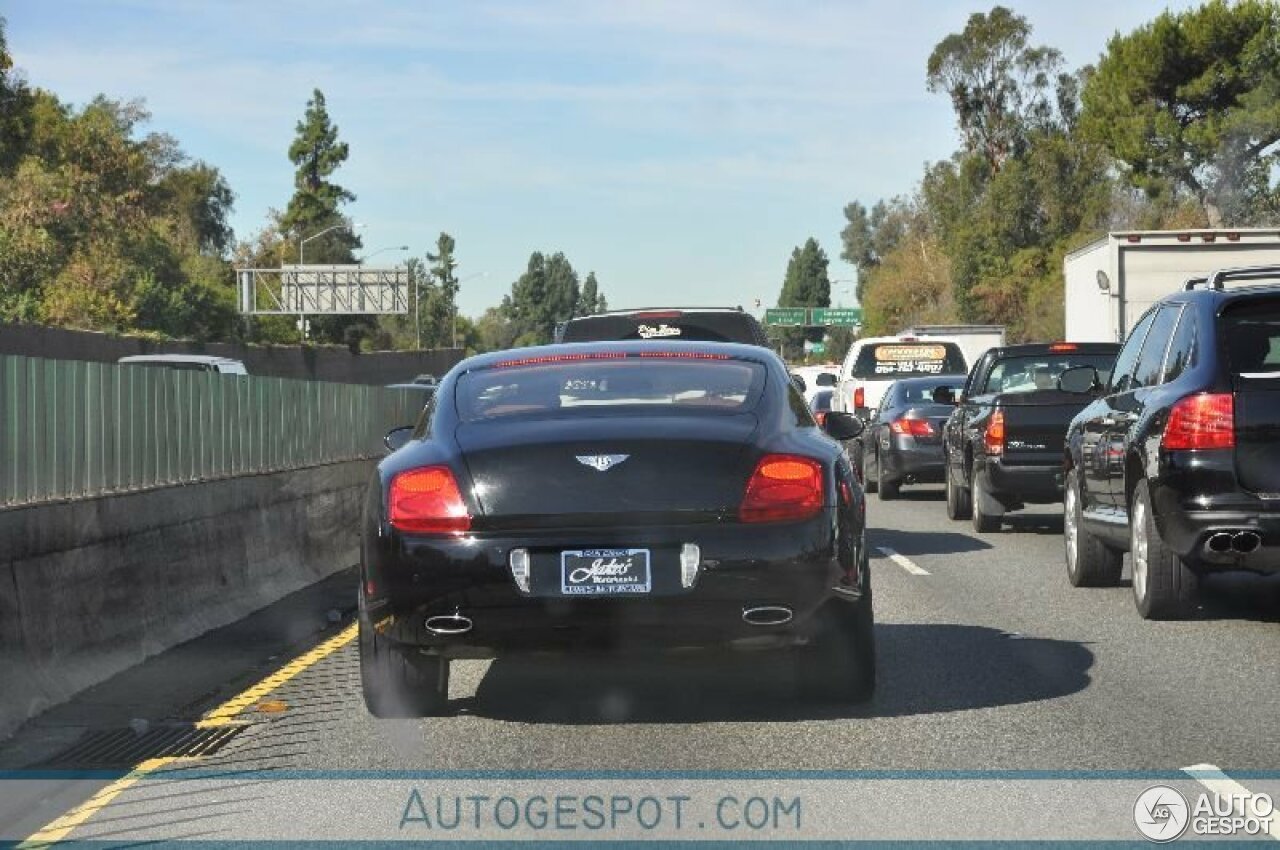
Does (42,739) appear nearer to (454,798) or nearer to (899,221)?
(454,798)

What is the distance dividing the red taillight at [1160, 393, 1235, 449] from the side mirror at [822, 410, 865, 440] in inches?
68.4

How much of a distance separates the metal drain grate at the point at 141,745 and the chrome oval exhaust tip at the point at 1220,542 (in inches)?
204

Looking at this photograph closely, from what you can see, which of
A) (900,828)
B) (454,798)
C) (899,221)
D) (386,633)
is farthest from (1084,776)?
(899,221)

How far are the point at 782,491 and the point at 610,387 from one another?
1.18m

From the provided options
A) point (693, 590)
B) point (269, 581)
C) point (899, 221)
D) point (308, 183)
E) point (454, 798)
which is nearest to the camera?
point (454, 798)

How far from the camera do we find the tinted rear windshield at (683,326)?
18.3 meters

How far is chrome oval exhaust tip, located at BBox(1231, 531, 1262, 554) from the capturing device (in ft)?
36.1

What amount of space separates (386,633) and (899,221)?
563 ft

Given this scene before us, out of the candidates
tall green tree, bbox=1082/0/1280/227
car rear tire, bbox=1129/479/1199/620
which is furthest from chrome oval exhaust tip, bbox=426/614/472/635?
tall green tree, bbox=1082/0/1280/227

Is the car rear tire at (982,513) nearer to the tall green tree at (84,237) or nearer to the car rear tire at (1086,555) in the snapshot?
the car rear tire at (1086,555)

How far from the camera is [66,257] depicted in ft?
236

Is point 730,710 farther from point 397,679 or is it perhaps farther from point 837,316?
point 837,316

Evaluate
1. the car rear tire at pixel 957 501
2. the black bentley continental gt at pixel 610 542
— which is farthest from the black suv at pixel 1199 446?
the car rear tire at pixel 957 501

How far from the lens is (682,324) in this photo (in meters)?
18.3
